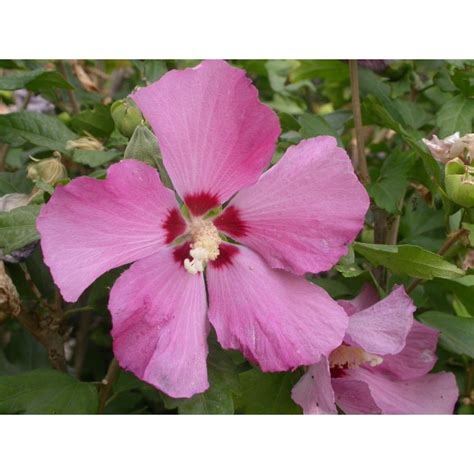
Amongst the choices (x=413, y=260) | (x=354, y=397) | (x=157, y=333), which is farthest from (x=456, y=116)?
(x=157, y=333)

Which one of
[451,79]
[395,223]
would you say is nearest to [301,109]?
[451,79]

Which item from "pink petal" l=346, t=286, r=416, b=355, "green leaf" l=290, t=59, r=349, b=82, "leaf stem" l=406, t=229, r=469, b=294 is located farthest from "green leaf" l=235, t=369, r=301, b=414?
"green leaf" l=290, t=59, r=349, b=82

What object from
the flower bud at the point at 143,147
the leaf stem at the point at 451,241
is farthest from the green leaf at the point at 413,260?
the flower bud at the point at 143,147

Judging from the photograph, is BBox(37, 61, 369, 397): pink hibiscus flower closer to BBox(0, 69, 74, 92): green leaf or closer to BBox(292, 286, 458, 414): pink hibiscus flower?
BBox(292, 286, 458, 414): pink hibiscus flower

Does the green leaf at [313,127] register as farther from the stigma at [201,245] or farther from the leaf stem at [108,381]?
the leaf stem at [108,381]

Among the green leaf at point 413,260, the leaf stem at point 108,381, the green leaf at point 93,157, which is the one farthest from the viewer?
the green leaf at point 93,157
